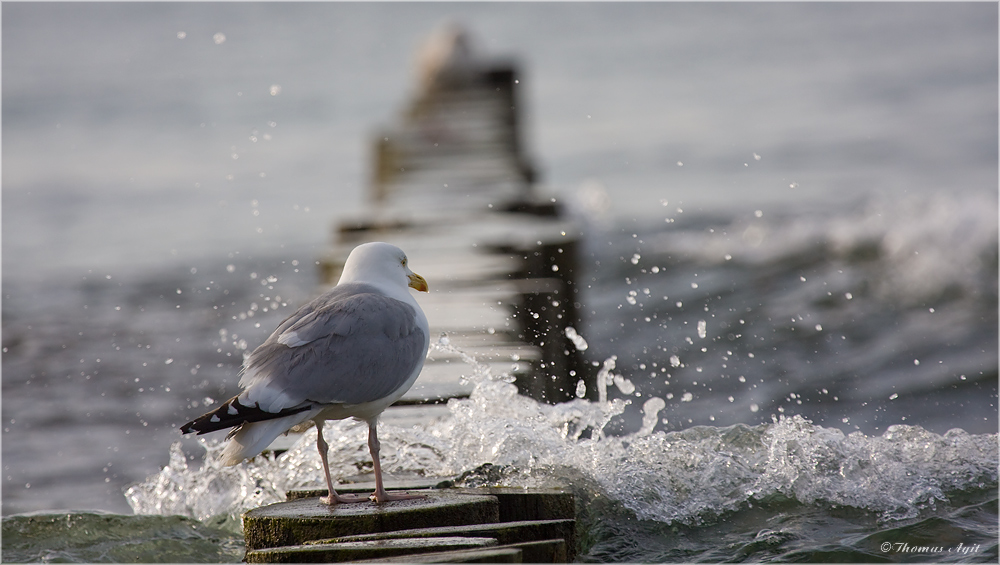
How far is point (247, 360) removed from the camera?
10.5 ft

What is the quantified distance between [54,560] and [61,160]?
1386 centimetres

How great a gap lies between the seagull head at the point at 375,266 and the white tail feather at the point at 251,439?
777mm

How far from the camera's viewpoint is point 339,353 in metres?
3.18

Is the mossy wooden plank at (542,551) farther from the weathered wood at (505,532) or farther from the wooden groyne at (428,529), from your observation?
the weathered wood at (505,532)

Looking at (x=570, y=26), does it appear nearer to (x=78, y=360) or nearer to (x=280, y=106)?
(x=280, y=106)

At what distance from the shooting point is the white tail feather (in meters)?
2.99

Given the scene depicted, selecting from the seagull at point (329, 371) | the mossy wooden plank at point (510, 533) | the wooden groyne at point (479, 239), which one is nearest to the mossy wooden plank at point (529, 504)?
the mossy wooden plank at point (510, 533)

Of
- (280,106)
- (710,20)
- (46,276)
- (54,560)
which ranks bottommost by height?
(54,560)

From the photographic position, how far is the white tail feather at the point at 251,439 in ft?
9.82

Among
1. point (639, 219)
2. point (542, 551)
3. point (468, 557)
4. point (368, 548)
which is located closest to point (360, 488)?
point (368, 548)

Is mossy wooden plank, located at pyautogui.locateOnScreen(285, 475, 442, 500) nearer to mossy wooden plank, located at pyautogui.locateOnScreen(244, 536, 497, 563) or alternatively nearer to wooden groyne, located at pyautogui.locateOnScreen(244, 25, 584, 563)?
wooden groyne, located at pyautogui.locateOnScreen(244, 25, 584, 563)

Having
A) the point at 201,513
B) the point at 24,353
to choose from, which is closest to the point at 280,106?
the point at 24,353

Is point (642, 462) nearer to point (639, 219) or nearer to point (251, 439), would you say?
point (251, 439)

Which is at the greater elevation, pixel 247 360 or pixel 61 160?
pixel 61 160
